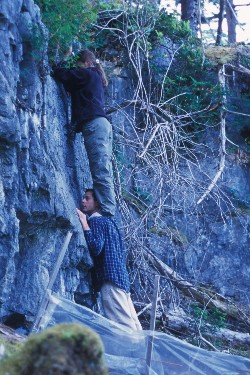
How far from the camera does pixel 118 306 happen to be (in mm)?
8344

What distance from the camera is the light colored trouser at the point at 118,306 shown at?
27.2 ft

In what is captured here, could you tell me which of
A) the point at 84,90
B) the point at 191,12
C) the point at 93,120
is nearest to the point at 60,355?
the point at 93,120

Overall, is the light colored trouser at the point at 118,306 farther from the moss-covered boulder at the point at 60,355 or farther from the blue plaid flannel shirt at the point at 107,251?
the moss-covered boulder at the point at 60,355

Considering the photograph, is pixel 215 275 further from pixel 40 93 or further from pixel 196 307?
pixel 40 93

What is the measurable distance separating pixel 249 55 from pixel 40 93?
7.10 meters

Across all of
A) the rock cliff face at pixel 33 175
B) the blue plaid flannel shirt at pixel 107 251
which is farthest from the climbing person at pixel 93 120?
the blue plaid flannel shirt at pixel 107 251

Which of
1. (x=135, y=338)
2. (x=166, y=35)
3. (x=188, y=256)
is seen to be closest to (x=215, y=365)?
(x=135, y=338)

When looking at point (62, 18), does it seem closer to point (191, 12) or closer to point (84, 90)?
point (84, 90)

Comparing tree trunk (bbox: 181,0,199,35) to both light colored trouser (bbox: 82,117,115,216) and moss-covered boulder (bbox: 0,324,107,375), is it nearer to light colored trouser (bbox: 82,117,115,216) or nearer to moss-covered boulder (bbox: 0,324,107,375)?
light colored trouser (bbox: 82,117,115,216)

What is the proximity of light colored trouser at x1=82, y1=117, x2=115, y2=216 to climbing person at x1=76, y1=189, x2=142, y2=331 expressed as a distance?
0.74 ft

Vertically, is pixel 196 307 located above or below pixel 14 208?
below

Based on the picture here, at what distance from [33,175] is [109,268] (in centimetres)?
151

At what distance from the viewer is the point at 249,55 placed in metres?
14.6

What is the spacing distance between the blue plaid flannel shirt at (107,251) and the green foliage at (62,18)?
2.35 m
